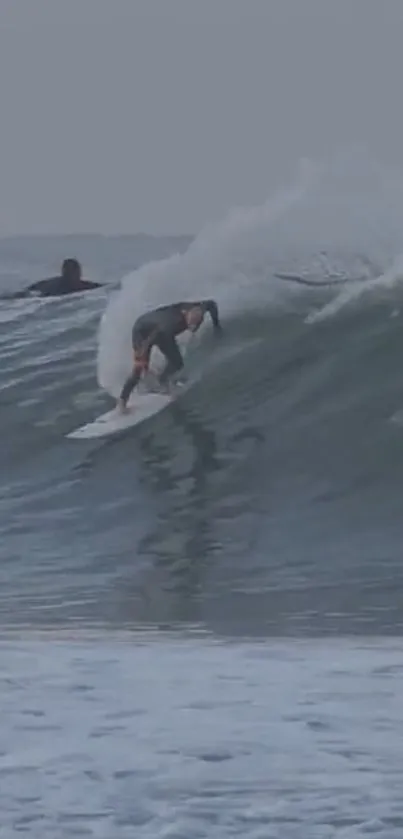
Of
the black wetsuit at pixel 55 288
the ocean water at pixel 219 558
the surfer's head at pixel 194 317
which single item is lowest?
the ocean water at pixel 219 558

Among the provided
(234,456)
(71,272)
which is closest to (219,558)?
(234,456)

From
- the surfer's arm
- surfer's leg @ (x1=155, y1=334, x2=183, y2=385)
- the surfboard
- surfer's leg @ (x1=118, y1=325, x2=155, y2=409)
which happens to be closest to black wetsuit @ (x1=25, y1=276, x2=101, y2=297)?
the surfer's arm

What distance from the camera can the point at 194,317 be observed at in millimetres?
13141

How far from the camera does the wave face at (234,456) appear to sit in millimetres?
8602

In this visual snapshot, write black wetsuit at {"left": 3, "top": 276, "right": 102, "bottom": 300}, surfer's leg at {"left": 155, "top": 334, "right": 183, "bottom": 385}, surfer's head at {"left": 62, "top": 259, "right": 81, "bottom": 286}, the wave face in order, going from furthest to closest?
black wetsuit at {"left": 3, "top": 276, "right": 102, "bottom": 300}
surfer's head at {"left": 62, "top": 259, "right": 81, "bottom": 286}
surfer's leg at {"left": 155, "top": 334, "right": 183, "bottom": 385}
the wave face

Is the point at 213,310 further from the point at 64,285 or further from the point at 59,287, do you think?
the point at 59,287

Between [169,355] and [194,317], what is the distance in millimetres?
318

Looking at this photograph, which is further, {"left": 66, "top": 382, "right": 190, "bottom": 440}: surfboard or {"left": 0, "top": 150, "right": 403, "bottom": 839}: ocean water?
{"left": 66, "top": 382, "right": 190, "bottom": 440}: surfboard

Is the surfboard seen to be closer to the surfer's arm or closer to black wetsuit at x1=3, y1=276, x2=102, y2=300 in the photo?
the surfer's arm

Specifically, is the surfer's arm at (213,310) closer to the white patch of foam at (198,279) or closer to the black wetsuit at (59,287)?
the white patch of foam at (198,279)

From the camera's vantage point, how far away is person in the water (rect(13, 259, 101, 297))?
63.0 ft

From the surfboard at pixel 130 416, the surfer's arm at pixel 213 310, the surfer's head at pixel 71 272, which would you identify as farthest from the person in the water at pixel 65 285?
the surfboard at pixel 130 416

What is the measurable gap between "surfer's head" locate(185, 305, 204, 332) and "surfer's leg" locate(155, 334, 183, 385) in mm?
184

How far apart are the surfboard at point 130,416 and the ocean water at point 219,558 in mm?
142
